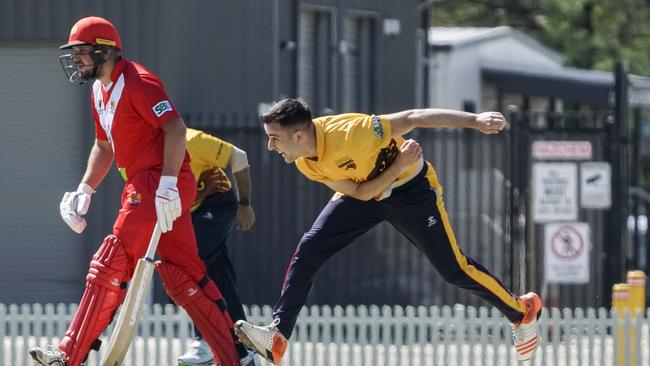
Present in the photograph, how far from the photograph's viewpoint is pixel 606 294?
13.6 meters

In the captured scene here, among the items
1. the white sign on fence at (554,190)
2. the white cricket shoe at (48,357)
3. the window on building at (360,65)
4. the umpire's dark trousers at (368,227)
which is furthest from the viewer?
the window on building at (360,65)

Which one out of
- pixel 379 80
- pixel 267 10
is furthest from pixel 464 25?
pixel 267 10

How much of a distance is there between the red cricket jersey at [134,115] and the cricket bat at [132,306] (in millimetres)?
467

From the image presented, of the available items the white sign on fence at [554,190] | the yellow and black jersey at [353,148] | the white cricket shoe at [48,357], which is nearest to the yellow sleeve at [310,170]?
the yellow and black jersey at [353,148]

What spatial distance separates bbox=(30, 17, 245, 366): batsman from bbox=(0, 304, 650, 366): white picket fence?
61.4 inches

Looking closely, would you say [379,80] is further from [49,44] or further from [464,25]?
[464,25]

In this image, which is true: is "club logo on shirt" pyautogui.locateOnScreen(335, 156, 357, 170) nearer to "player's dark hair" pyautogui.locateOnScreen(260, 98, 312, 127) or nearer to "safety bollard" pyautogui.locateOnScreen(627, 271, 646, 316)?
"player's dark hair" pyautogui.locateOnScreen(260, 98, 312, 127)

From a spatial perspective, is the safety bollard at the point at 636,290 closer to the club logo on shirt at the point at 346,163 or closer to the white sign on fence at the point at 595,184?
the club logo on shirt at the point at 346,163

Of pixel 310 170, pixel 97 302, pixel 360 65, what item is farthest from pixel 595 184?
pixel 97 302

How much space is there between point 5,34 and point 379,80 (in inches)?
219

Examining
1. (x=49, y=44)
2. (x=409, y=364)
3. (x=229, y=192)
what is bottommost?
(x=409, y=364)

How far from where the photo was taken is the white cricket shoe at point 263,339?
8453 millimetres

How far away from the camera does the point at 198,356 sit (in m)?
9.63

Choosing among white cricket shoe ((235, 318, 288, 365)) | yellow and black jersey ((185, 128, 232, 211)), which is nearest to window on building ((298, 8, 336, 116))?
yellow and black jersey ((185, 128, 232, 211))
